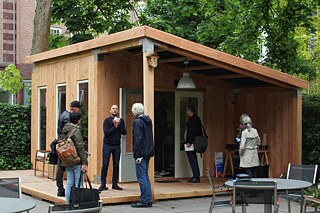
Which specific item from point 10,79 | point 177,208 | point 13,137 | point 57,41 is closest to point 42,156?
point 13,137

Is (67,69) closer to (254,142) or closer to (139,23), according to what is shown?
(254,142)

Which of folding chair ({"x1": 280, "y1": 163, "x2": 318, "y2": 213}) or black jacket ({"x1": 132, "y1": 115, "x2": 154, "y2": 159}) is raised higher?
black jacket ({"x1": 132, "y1": 115, "x2": 154, "y2": 159})

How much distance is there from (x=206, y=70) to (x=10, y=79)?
7.59 m

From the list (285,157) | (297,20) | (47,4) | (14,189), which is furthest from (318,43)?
(14,189)

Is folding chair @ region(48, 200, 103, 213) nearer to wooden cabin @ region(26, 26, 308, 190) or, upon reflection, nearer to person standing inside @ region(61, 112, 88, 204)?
person standing inside @ region(61, 112, 88, 204)

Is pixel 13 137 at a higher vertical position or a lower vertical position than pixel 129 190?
higher

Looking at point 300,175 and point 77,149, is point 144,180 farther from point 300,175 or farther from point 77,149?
point 300,175

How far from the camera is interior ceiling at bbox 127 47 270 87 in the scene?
12.1 m

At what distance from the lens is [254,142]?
439 inches

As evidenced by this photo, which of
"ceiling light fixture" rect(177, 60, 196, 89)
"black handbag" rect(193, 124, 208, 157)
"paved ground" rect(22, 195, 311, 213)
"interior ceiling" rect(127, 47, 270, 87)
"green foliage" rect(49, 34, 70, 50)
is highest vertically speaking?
"green foliage" rect(49, 34, 70, 50)

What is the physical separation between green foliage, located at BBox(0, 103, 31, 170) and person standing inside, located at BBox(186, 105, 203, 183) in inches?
220

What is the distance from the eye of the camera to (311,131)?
1316cm

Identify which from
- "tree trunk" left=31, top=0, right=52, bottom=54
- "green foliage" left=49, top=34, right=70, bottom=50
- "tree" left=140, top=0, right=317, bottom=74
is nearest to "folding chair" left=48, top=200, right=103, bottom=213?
→ "tree" left=140, top=0, right=317, bottom=74

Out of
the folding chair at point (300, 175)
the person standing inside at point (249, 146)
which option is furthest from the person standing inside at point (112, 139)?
the folding chair at point (300, 175)
